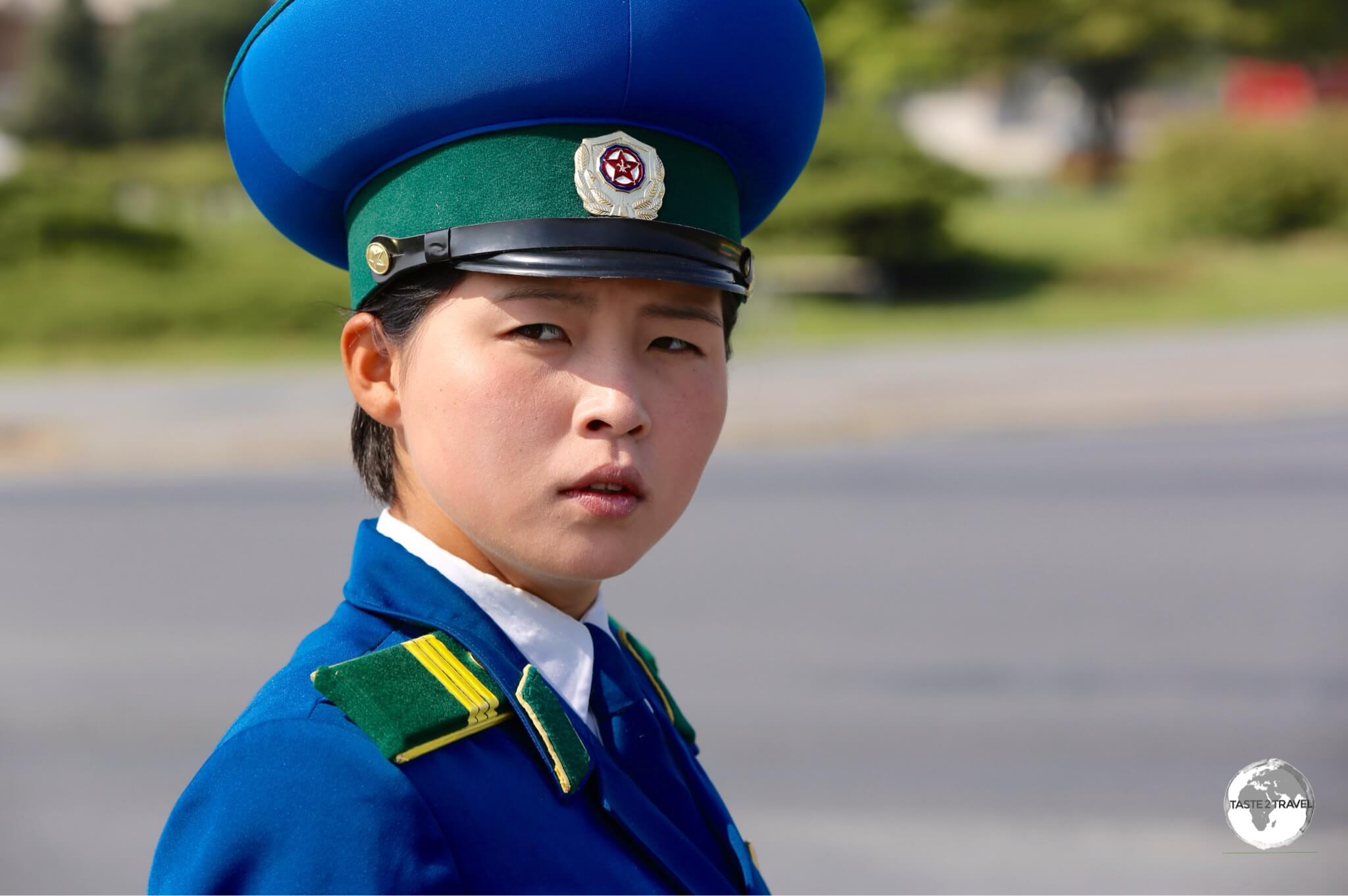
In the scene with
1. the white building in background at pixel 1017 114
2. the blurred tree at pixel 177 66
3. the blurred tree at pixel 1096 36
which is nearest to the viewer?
the blurred tree at pixel 177 66

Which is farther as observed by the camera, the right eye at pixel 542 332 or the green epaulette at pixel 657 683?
the green epaulette at pixel 657 683

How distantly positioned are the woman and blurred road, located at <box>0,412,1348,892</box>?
0.93 meters

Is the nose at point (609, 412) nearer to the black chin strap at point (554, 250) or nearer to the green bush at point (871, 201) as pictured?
the black chin strap at point (554, 250)

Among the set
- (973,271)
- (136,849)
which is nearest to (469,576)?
(136,849)

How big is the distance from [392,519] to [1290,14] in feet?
106

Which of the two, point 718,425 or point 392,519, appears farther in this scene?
point 392,519

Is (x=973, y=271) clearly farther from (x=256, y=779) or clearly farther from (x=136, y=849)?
(x=256, y=779)

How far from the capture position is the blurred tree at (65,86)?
1086 inches

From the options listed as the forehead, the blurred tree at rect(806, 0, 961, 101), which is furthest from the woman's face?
the blurred tree at rect(806, 0, 961, 101)

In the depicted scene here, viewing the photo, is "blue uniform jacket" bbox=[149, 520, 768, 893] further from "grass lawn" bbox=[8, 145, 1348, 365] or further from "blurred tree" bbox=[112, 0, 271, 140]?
"blurred tree" bbox=[112, 0, 271, 140]

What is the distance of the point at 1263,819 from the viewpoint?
1.64 metres

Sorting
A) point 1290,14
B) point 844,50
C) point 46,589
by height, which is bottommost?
point 46,589

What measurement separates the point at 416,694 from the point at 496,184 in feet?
1.53

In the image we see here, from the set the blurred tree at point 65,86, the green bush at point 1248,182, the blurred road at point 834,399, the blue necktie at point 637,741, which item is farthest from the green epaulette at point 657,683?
the blurred tree at point 65,86
